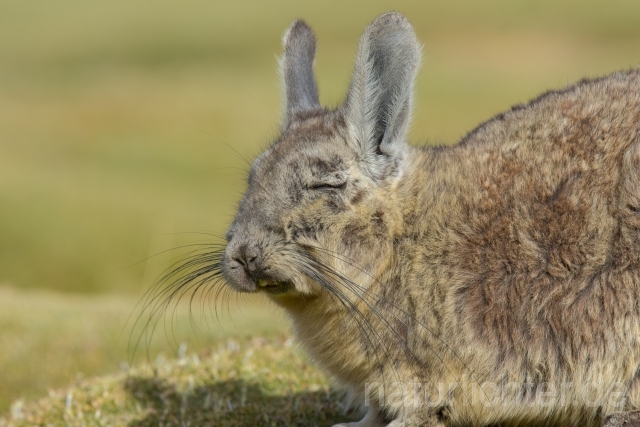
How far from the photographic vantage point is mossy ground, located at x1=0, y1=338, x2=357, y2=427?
7398 millimetres

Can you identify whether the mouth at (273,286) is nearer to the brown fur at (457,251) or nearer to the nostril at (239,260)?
the brown fur at (457,251)

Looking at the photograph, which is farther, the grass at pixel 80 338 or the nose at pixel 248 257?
the grass at pixel 80 338

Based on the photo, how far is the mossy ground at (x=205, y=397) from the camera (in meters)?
7.40

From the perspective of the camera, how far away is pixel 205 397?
26.2 ft

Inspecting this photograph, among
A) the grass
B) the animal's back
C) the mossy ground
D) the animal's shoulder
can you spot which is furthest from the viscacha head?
the grass

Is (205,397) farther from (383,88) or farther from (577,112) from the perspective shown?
(577,112)

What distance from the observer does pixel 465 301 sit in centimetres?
586

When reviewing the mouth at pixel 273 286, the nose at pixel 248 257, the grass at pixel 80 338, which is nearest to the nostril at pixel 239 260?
the nose at pixel 248 257

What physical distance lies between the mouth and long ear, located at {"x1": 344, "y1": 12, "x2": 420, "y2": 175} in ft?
3.51

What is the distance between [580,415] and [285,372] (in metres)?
3.56

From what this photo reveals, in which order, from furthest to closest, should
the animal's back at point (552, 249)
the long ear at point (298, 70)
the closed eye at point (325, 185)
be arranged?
the long ear at point (298, 70) → the closed eye at point (325, 185) → the animal's back at point (552, 249)

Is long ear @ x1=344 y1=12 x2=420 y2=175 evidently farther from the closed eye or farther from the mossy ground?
the mossy ground

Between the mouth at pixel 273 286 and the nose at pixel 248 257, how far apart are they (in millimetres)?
120

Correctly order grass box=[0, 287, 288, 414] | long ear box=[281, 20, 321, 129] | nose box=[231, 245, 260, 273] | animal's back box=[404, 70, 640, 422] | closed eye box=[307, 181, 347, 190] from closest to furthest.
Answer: animal's back box=[404, 70, 640, 422]
nose box=[231, 245, 260, 273]
closed eye box=[307, 181, 347, 190]
long ear box=[281, 20, 321, 129]
grass box=[0, 287, 288, 414]
